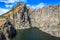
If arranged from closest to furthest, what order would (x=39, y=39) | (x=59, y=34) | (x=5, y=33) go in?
(x=5, y=33) → (x=39, y=39) → (x=59, y=34)

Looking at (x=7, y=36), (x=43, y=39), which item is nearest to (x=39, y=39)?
(x=43, y=39)

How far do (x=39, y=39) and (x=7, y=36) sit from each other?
4775 inches

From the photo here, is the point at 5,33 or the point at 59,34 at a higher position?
the point at 5,33

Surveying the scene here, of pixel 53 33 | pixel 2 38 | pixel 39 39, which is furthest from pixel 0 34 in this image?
pixel 53 33

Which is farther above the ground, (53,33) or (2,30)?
(2,30)

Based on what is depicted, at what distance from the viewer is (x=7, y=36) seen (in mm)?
20734

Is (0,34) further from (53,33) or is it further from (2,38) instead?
(53,33)

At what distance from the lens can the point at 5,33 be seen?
20500 mm

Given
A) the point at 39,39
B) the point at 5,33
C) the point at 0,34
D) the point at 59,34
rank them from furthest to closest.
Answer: the point at 59,34 → the point at 39,39 → the point at 5,33 → the point at 0,34

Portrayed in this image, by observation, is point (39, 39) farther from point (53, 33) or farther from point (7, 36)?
point (7, 36)

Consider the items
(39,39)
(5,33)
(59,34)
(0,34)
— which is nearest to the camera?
(0,34)

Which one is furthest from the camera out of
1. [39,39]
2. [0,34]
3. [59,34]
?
[59,34]

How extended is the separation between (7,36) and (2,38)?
1172 mm

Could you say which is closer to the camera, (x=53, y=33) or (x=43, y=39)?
(x=43, y=39)
